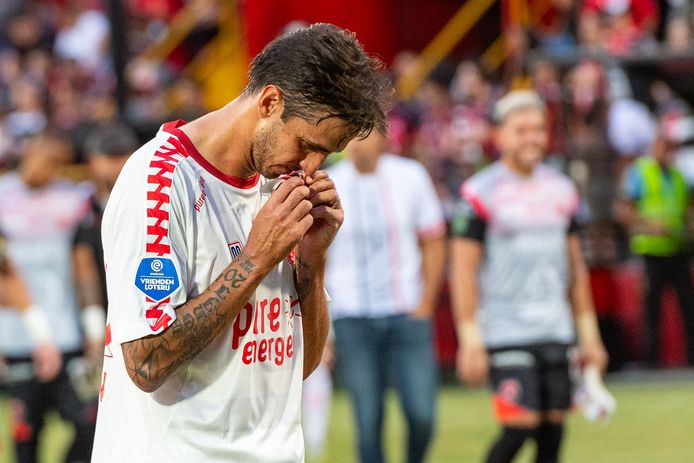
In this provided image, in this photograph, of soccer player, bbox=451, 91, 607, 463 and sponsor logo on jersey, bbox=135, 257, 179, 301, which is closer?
sponsor logo on jersey, bbox=135, 257, 179, 301

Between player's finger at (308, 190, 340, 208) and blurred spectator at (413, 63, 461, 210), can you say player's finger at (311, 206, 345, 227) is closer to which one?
player's finger at (308, 190, 340, 208)

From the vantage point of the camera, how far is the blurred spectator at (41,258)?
8.41 metres

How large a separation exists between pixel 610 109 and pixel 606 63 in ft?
1.60

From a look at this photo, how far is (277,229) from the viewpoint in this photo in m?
3.41

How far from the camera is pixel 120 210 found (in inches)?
132

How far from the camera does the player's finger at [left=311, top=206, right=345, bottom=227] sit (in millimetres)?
3648

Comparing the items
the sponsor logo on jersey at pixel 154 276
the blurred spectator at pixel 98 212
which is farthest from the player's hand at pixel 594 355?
the sponsor logo on jersey at pixel 154 276

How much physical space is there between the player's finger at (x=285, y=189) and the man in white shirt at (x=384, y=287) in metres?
4.68

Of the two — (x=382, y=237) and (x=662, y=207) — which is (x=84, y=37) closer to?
(x=662, y=207)

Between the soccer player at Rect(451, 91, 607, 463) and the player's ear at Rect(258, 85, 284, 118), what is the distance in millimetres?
4135

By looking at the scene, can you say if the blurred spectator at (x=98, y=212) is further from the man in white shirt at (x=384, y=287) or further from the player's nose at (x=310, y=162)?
the player's nose at (x=310, y=162)

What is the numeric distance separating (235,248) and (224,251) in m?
0.05

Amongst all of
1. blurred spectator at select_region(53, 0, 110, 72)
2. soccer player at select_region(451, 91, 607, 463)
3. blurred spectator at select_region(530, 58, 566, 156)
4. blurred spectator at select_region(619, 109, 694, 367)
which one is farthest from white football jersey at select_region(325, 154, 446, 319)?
blurred spectator at select_region(53, 0, 110, 72)

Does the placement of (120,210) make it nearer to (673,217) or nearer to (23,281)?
(23,281)
